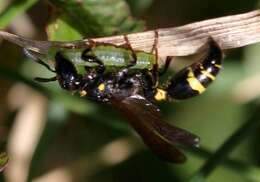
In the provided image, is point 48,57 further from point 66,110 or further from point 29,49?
point 66,110

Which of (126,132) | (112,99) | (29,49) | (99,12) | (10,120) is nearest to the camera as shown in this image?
(29,49)

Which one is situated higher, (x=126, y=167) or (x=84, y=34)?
(x=84, y=34)

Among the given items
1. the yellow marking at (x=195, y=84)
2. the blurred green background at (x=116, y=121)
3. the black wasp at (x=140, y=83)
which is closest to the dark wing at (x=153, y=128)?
the black wasp at (x=140, y=83)

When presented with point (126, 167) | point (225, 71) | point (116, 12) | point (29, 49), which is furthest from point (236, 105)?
point (29, 49)

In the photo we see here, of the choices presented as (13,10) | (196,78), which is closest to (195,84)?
(196,78)

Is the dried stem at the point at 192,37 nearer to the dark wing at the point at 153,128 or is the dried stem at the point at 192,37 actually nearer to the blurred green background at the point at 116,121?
the dark wing at the point at 153,128

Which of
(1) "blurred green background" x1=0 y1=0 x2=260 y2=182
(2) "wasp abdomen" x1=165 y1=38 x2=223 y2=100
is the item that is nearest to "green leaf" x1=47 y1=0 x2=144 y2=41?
(2) "wasp abdomen" x1=165 y1=38 x2=223 y2=100
